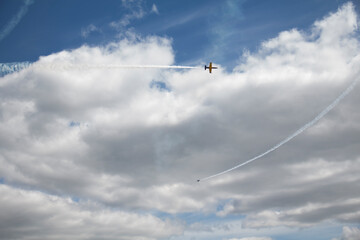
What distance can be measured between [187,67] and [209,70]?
3532cm

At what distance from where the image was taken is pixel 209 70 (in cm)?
17025

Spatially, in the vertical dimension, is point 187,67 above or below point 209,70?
below

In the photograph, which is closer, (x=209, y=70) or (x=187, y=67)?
(x=187, y=67)

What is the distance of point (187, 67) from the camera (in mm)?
137500
